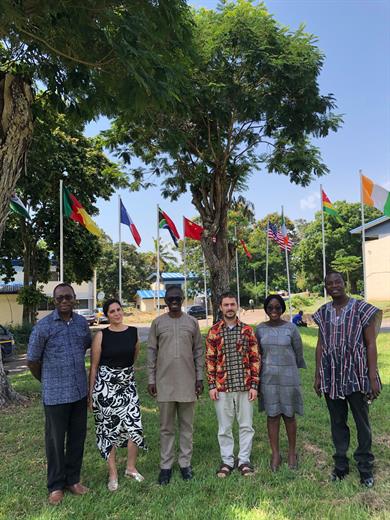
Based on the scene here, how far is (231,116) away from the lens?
1123 centimetres

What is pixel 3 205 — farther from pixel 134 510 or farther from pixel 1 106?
pixel 134 510

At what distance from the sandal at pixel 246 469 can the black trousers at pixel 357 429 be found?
0.79 m

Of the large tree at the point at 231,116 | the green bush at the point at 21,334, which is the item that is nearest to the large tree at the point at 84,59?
the large tree at the point at 231,116

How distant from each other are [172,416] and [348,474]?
67.6 inches

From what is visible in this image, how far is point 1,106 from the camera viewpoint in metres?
6.57

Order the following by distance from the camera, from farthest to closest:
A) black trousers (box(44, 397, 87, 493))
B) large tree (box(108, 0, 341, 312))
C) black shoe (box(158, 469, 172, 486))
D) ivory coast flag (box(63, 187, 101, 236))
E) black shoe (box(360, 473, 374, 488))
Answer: ivory coast flag (box(63, 187, 101, 236)), large tree (box(108, 0, 341, 312)), black shoe (box(158, 469, 172, 486)), black shoe (box(360, 473, 374, 488)), black trousers (box(44, 397, 87, 493))

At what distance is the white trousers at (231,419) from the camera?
4.14 meters

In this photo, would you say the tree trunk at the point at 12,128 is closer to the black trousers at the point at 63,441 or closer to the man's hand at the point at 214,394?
the black trousers at the point at 63,441

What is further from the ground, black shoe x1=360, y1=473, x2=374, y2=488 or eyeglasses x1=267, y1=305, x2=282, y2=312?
eyeglasses x1=267, y1=305, x2=282, y2=312

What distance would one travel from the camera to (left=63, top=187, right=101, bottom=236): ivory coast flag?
40.9 feet

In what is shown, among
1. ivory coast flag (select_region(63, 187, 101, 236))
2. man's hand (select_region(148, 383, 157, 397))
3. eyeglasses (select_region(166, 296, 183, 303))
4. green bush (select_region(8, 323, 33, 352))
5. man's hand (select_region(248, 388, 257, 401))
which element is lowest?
green bush (select_region(8, 323, 33, 352))

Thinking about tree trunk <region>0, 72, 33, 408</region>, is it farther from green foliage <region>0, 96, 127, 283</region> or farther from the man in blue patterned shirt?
green foliage <region>0, 96, 127, 283</region>

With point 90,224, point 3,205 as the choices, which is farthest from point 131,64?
point 90,224

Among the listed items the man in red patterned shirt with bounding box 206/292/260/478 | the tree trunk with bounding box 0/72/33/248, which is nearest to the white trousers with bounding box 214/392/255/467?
the man in red patterned shirt with bounding box 206/292/260/478
